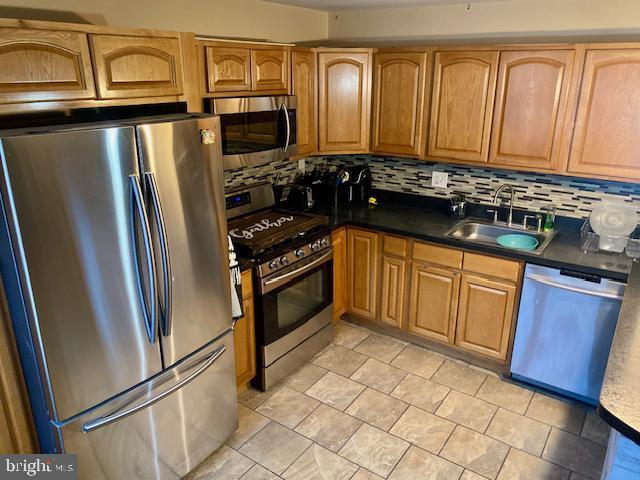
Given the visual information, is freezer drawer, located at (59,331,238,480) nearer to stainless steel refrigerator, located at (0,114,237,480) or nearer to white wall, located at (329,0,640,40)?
stainless steel refrigerator, located at (0,114,237,480)

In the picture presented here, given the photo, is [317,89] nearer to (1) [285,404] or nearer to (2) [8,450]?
(1) [285,404]

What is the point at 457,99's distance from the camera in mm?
3096

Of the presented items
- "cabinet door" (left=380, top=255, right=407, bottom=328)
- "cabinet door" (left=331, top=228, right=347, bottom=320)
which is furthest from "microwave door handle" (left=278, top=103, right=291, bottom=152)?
"cabinet door" (left=380, top=255, right=407, bottom=328)

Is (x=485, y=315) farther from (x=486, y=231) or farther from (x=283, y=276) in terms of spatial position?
(x=283, y=276)

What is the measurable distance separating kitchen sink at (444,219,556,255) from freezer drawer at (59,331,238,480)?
66.2 inches

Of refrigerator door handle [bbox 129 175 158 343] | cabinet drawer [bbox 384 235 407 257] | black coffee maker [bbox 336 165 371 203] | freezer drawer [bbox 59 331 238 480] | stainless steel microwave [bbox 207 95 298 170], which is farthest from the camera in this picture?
black coffee maker [bbox 336 165 371 203]

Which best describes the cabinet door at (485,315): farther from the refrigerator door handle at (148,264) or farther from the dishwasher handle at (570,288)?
the refrigerator door handle at (148,264)

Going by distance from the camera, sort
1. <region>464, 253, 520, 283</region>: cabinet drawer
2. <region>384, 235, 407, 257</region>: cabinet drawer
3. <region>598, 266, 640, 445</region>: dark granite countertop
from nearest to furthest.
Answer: <region>598, 266, 640, 445</region>: dark granite countertop < <region>464, 253, 520, 283</region>: cabinet drawer < <region>384, 235, 407, 257</region>: cabinet drawer

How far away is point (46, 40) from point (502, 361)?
294 cm

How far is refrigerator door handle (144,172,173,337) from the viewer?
1.81m

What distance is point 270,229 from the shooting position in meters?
2.94

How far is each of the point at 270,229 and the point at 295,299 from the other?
0.48 m

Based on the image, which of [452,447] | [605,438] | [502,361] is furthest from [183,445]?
[605,438]

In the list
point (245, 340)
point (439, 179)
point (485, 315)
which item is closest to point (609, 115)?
point (439, 179)
